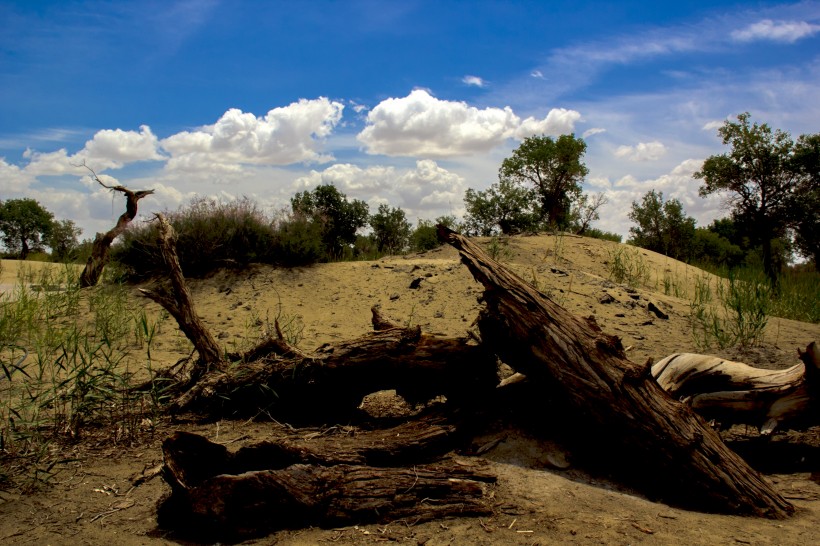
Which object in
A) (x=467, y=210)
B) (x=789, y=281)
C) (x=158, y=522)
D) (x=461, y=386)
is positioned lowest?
(x=158, y=522)

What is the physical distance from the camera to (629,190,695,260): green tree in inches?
1121

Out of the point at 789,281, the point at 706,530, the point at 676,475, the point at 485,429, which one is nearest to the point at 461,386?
the point at 485,429

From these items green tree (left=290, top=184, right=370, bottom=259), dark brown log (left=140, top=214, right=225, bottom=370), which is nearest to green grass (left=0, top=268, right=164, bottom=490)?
dark brown log (left=140, top=214, right=225, bottom=370)

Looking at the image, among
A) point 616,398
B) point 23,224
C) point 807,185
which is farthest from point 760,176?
point 23,224

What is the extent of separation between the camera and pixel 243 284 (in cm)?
989

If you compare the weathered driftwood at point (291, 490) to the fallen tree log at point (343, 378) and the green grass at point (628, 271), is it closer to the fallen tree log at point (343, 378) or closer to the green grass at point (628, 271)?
the fallen tree log at point (343, 378)

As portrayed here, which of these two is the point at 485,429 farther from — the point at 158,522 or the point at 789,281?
the point at 789,281

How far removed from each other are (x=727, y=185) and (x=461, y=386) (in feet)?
69.2

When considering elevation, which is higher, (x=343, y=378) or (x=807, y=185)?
(x=807, y=185)

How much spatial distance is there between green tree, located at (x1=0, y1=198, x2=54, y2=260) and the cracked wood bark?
96.1 feet

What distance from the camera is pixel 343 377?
14.8 ft

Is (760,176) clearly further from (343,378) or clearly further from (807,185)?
(343,378)

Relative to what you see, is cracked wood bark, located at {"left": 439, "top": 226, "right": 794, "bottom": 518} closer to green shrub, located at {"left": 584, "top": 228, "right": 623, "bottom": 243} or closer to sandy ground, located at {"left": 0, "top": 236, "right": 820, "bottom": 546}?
sandy ground, located at {"left": 0, "top": 236, "right": 820, "bottom": 546}

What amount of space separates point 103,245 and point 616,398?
8.93m
